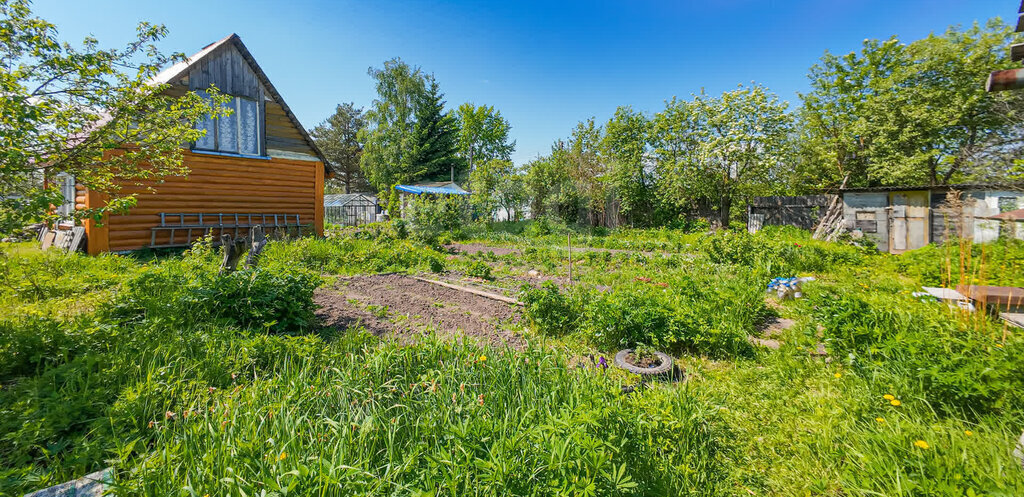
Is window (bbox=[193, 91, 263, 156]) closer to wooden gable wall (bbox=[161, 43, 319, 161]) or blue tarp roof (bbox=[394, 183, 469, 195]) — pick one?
wooden gable wall (bbox=[161, 43, 319, 161])

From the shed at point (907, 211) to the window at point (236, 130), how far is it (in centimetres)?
1795

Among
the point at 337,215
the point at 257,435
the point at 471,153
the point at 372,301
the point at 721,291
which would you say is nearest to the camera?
the point at 257,435

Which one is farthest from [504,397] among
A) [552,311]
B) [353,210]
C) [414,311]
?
[353,210]

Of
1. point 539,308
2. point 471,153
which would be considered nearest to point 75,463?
point 539,308

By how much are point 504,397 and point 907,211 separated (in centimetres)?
1447

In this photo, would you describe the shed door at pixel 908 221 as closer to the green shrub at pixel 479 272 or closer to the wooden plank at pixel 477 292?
the green shrub at pixel 479 272

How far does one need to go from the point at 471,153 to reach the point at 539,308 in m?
36.9

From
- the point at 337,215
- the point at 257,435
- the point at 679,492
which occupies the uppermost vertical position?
the point at 337,215

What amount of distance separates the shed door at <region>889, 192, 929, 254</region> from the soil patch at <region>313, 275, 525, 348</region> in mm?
12701

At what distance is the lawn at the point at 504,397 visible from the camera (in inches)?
70.2

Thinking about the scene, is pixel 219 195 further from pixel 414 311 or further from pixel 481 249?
pixel 414 311

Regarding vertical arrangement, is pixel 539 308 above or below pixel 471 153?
below

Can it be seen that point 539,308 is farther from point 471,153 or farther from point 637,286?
point 471,153

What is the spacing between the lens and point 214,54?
10016mm
